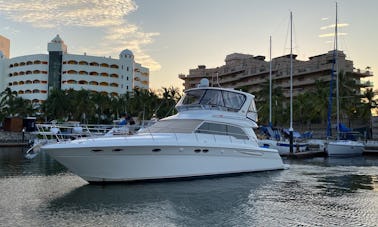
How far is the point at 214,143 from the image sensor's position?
1594 cm

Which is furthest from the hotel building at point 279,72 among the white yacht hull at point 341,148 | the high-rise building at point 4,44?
the high-rise building at point 4,44

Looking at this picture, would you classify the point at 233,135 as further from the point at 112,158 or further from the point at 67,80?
the point at 67,80

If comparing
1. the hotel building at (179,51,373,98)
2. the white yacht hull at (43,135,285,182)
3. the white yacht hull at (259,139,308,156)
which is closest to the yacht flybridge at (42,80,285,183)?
the white yacht hull at (43,135,285,182)

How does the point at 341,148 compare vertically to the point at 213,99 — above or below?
below

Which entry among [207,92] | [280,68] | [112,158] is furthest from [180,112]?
[280,68]

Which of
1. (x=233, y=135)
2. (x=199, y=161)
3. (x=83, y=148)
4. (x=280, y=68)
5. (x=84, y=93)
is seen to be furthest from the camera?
(x=280, y=68)

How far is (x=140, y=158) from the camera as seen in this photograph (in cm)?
1382

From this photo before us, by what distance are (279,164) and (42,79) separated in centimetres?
7766

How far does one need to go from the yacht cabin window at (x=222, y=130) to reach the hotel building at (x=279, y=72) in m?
45.9

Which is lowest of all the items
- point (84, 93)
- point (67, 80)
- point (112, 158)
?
point (112, 158)

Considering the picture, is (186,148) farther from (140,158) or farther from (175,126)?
(140,158)

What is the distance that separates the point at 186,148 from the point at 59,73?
259 ft

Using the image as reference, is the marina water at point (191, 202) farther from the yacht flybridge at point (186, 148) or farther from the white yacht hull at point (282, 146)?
the white yacht hull at point (282, 146)

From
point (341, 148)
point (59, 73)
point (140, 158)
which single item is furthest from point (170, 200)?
point (59, 73)
